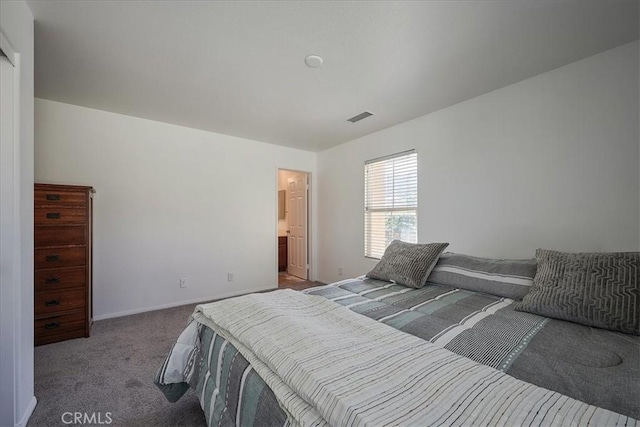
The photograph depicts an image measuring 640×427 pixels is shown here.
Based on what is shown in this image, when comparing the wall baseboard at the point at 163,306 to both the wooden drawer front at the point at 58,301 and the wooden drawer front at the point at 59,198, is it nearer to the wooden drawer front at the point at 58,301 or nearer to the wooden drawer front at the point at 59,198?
the wooden drawer front at the point at 58,301

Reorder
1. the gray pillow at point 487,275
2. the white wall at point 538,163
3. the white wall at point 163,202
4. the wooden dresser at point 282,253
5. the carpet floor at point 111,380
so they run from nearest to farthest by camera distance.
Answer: the carpet floor at point 111,380 < the gray pillow at point 487,275 < the white wall at point 538,163 < the white wall at point 163,202 < the wooden dresser at point 282,253

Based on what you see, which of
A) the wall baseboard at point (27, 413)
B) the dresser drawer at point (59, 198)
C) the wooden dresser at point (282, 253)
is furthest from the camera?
the wooden dresser at point (282, 253)

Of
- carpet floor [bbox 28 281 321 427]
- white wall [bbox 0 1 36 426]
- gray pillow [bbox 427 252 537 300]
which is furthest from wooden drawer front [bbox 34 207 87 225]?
gray pillow [bbox 427 252 537 300]

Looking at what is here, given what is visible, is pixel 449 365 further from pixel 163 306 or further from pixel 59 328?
pixel 163 306

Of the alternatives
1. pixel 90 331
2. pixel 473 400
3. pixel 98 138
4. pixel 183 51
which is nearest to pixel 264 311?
pixel 473 400

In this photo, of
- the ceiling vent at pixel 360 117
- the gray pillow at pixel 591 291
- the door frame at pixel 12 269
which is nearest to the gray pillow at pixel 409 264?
the gray pillow at pixel 591 291

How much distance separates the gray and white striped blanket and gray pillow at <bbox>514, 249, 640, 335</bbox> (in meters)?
0.86

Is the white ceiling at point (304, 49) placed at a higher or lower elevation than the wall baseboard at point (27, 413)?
higher

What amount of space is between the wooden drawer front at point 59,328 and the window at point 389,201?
3255mm

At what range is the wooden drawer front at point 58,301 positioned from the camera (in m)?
2.28

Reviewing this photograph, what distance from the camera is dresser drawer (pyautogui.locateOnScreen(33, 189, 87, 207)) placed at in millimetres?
2262

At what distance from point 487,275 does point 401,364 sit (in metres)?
1.40

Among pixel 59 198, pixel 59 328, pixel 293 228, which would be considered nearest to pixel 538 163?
pixel 293 228

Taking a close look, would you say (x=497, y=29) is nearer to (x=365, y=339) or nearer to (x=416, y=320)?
(x=416, y=320)
